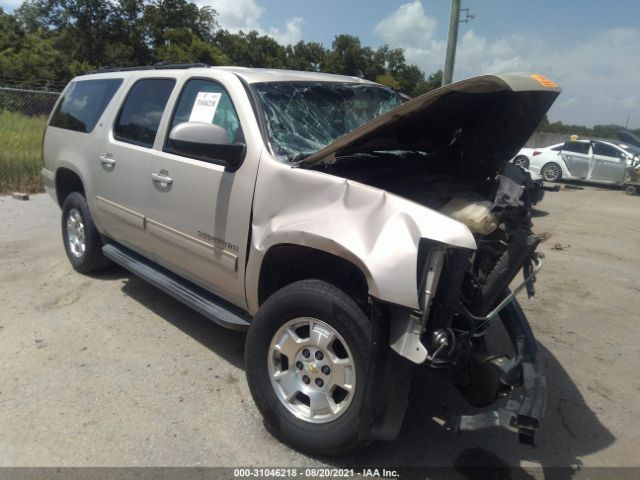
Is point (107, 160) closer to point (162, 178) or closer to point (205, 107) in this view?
point (162, 178)

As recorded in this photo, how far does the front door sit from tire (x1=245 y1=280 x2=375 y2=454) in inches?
20.8

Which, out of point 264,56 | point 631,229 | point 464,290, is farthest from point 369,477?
point 264,56

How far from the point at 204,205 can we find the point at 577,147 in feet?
57.5

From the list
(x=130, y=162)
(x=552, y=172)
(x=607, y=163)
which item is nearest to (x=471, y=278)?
(x=130, y=162)

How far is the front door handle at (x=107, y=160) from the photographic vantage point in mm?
4388

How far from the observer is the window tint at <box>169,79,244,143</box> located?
11.2ft

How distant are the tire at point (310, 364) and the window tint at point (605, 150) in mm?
17650

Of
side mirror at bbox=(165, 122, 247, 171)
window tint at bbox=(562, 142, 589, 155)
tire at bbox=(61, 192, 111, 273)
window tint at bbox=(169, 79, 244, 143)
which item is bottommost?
tire at bbox=(61, 192, 111, 273)

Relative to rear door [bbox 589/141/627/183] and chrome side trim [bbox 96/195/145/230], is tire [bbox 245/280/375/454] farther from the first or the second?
rear door [bbox 589/141/627/183]

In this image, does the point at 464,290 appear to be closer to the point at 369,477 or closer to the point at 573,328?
the point at 369,477

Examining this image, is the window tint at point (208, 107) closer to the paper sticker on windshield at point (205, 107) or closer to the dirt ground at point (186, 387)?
the paper sticker on windshield at point (205, 107)

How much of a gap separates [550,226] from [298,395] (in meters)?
7.64

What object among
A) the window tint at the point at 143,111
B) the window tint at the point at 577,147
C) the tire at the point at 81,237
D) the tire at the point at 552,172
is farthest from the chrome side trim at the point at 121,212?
the window tint at the point at 577,147

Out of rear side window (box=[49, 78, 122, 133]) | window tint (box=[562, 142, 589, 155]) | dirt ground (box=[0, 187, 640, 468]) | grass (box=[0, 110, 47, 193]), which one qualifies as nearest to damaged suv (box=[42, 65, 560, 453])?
dirt ground (box=[0, 187, 640, 468])
